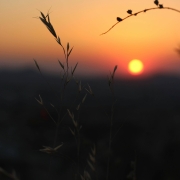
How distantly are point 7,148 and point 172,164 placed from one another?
5.94 ft

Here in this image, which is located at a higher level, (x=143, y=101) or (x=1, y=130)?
(x=143, y=101)

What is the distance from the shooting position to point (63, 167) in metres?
3.98

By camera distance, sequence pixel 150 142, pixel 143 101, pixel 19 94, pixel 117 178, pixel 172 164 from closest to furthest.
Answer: pixel 117 178 → pixel 172 164 → pixel 150 142 → pixel 143 101 → pixel 19 94

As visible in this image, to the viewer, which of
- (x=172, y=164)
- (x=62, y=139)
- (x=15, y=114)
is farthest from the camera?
(x=15, y=114)

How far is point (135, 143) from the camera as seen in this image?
4.27 metres

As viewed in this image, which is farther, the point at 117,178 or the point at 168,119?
the point at 168,119

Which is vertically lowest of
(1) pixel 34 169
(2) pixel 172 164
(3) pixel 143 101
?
(1) pixel 34 169

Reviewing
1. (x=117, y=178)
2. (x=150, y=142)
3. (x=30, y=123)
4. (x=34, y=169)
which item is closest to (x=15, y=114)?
(x=30, y=123)

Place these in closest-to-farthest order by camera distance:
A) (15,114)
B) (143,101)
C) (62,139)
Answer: (62,139) < (15,114) < (143,101)

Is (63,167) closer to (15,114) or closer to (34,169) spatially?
(34,169)

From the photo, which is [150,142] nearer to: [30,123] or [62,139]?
[62,139]

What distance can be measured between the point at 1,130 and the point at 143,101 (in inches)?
92.1

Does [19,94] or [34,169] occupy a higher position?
[19,94]

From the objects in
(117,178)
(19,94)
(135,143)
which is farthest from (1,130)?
(19,94)
